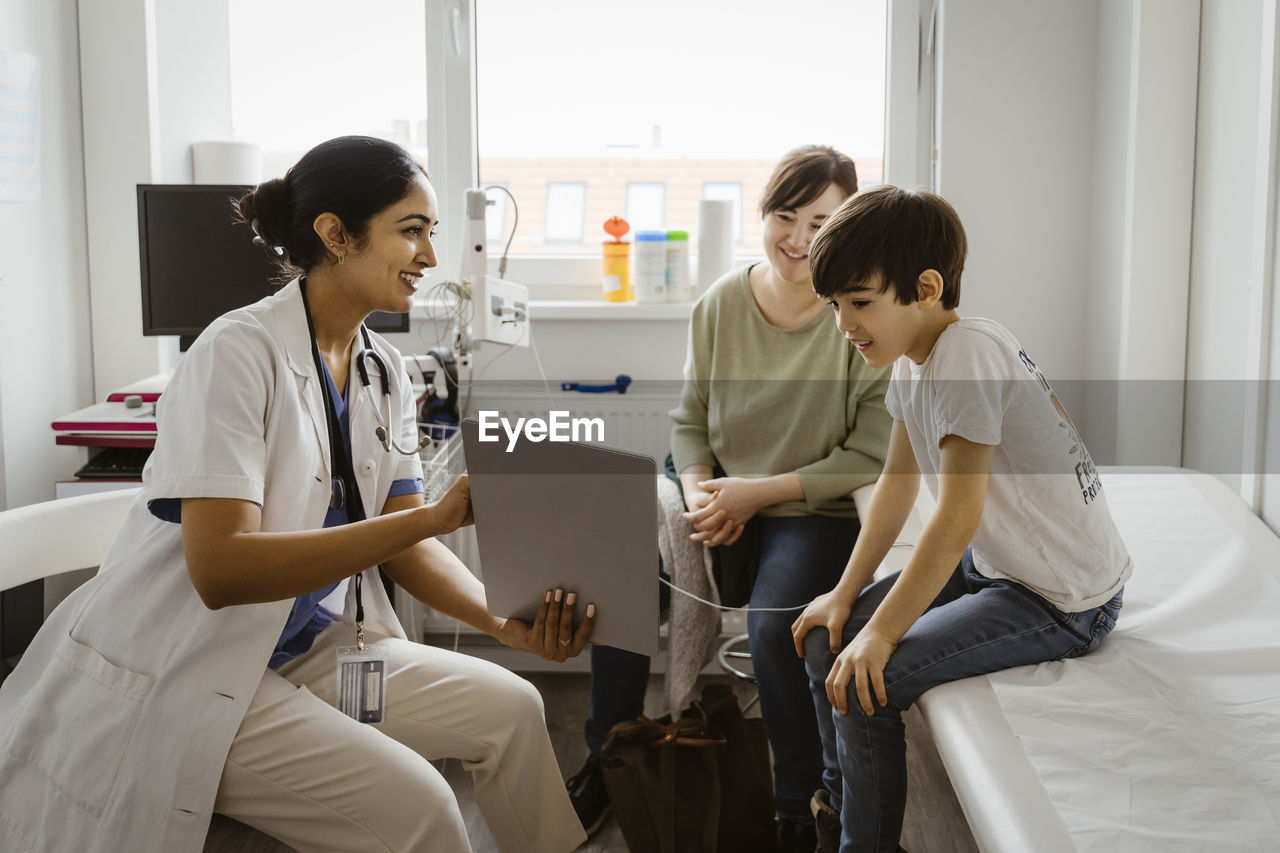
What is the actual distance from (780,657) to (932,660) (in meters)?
0.48

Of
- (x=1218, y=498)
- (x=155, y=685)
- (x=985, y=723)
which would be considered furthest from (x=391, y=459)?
(x=1218, y=498)

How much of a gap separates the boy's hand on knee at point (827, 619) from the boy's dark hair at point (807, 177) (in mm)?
772

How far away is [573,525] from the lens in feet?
4.03

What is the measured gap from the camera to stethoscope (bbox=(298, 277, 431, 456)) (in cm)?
133

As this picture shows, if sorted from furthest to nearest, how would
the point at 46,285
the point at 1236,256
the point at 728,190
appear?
the point at 728,190, the point at 46,285, the point at 1236,256

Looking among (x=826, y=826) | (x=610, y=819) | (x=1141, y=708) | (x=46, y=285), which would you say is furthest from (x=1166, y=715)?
(x=46, y=285)

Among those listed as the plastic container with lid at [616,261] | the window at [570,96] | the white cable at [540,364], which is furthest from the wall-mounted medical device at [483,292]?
the window at [570,96]

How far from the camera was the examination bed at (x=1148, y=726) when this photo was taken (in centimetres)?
102

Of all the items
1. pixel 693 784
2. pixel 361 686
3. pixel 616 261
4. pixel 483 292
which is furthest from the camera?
pixel 616 261

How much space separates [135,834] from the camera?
1.13 m

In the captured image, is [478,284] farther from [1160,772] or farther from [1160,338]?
A: [1160,772]

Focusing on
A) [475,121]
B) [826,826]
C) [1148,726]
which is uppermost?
[475,121]

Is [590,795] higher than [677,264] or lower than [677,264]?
lower

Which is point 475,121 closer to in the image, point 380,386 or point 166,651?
point 380,386
